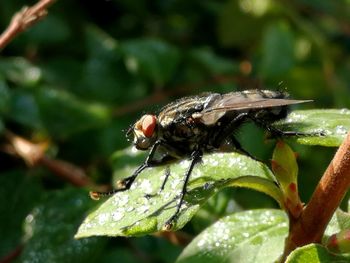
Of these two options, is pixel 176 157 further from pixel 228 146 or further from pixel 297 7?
pixel 297 7

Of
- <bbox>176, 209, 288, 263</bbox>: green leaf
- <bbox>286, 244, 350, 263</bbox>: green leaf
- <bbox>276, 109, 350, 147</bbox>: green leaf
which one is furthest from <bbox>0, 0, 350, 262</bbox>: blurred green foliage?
<bbox>286, 244, 350, 263</bbox>: green leaf

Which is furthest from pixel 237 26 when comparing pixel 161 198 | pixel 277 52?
pixel 161 198

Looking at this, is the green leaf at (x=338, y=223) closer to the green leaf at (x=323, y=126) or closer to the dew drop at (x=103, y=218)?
the green leaf at (x=323, y=126)

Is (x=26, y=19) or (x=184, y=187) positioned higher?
(x=26, y=19)

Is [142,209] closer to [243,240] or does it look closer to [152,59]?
[243,240]

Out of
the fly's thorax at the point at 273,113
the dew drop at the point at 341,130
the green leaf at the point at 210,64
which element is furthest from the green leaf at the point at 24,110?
the dew drop at the point at 341,130

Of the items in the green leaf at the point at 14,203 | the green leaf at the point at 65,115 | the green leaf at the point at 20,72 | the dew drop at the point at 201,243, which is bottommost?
the green leaf at the point at 14,203
